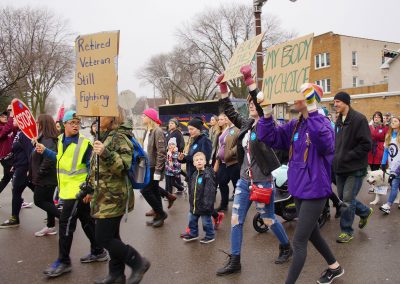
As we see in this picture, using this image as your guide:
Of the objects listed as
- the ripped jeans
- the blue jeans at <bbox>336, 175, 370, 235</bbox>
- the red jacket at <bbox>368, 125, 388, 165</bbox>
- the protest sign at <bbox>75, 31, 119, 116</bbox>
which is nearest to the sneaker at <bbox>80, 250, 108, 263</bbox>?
the ripped jeans

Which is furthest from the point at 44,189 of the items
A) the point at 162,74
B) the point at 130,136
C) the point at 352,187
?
the point at 162,74

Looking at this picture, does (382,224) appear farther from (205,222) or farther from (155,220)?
(155,220)

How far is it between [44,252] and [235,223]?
2.72 meters

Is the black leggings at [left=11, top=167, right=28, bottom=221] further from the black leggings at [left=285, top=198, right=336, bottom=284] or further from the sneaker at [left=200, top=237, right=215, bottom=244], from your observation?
the black leggings at [left=285, top=198, right=336, bottom=284]

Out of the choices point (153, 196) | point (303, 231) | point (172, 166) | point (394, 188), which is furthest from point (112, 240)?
point (394, 188)

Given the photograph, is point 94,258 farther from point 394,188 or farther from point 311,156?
point 394,188

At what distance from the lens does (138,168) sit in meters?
3.93

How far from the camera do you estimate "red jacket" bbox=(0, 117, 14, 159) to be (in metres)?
7.32

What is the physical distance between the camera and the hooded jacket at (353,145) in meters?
5.14

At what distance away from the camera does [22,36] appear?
32.9 m

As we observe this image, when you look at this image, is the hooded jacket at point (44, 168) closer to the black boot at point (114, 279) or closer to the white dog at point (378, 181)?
the black boot at point (114, 279)

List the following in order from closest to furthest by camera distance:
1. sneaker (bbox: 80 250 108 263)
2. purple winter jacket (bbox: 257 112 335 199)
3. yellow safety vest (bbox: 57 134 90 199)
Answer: purple winter jacket (bbox: 257 112 335 199)
yellow safety vest (bbox: 57 134 90 199)
sneaker (bbox: 80 250 108 263)

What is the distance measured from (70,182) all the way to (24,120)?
5.02ft

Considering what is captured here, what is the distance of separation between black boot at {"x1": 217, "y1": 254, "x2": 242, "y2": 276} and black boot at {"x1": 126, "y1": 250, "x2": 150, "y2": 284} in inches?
33.3
